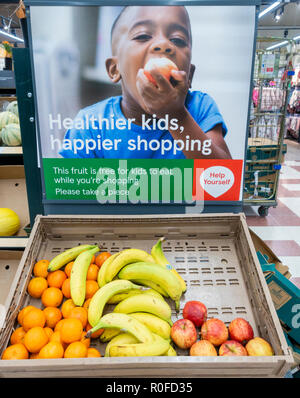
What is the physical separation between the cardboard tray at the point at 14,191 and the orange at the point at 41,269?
90 cm

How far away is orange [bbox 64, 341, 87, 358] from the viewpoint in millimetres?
1019

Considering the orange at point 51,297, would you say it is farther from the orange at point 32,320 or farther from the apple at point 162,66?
the apple at point 162,66

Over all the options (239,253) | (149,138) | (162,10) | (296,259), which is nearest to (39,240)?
(149,138)

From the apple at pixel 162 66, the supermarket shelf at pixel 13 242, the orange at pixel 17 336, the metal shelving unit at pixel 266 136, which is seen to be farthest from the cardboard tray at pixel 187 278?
the metal shelving unit at pixel 266 136

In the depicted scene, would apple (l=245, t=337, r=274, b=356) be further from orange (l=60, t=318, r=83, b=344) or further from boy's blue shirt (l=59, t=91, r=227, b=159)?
boy's blue shirt (l=59, t=91, r=227, b=159)

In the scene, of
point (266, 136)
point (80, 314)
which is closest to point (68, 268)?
point (80, 314)

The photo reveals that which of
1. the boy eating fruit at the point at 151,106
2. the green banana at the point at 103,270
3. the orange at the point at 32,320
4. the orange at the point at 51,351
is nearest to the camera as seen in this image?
the orange at the point at 51,351

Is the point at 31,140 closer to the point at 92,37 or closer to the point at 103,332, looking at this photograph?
the point at 92,37

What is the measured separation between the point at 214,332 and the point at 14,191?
67.0 inches

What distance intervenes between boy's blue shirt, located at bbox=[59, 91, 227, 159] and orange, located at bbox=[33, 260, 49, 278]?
47 cm

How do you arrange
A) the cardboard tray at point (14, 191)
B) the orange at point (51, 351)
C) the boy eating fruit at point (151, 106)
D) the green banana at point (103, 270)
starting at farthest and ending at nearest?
the cardboard tray at point (14, 191), the green banana at point (103, 270), the boy eating fruit at point (151, 106), the orange at point (51, 351)

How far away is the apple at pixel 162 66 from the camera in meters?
1.26

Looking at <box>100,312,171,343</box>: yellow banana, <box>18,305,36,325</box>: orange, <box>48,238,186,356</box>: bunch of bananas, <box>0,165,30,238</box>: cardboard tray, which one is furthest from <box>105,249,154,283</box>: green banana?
<box>0,165,30,238</box>: cardboard tray
